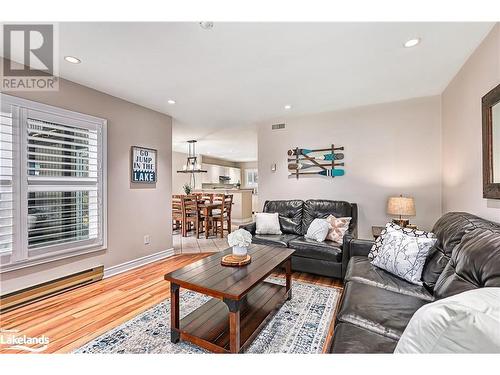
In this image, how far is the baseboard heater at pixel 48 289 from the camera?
218 cm

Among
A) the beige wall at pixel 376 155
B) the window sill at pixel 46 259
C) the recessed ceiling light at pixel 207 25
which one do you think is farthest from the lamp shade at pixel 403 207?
the window sill at pixel 46 259

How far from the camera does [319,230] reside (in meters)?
3.04

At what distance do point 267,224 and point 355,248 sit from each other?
1.33 meters

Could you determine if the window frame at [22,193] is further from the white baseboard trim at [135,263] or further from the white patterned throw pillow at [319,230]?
the white patterned throw pillow at [319,230]

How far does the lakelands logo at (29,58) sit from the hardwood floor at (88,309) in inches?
86.1

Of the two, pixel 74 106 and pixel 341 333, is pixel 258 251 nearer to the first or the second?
pixel 341 333

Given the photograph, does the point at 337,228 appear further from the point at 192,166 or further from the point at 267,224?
the point at 192,166

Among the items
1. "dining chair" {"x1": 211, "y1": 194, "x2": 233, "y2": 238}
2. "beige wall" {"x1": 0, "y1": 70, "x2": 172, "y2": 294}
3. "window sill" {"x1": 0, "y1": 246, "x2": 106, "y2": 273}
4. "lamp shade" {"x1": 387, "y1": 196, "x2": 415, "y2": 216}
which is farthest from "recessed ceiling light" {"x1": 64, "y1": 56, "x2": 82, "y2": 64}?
"lamp shade" {"x1": 387, "y1": 196, "x2": 415, "y2": 216}

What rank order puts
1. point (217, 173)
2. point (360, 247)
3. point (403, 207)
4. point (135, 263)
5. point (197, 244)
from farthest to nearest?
point (217, 173), point (197, 244), point (135, 263), point (403, 207), point (360, 247)

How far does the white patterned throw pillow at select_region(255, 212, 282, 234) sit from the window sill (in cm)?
214

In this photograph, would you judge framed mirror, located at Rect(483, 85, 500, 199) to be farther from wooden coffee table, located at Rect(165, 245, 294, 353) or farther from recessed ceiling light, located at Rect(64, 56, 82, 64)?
recessed ceiling light, located at Rect(64, 56, 82, 64)

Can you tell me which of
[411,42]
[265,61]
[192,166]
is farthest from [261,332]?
[192,166]
